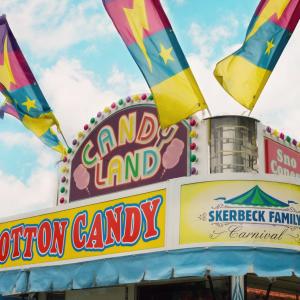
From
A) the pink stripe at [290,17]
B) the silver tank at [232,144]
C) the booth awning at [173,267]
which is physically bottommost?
the booth awning at [173,267]

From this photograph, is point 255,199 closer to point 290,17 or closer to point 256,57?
point 256,57

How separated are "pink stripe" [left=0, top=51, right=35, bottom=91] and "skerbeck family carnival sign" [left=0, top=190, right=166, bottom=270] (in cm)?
424

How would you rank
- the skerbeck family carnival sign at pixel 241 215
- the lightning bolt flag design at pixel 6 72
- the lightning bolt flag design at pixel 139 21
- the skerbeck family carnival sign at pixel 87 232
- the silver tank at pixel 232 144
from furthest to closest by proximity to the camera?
1. the lightning bolt flag design at pixel 6 72
2. the lightning bolt flag design at pixel 139 21
3. the silver tank at pixel 232 144
4. the skerbeck family carnival sign at pixel 87 232
5. the skerbeck family carnival sign at pixel 241 215

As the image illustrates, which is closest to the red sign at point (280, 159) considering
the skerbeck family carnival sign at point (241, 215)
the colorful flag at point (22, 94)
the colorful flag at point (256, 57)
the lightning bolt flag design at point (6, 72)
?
Result: the colorful flag at point (256, 57)

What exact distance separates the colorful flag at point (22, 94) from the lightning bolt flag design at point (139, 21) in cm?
462

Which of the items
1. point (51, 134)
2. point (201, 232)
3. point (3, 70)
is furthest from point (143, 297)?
point (3, 70)

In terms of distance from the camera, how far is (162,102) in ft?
43.5

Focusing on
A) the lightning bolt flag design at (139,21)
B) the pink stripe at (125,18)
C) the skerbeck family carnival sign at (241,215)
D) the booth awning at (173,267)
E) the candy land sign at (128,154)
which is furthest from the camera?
the candy land sign at (128,154)

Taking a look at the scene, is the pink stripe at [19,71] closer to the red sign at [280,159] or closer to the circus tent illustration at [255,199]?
the red sign at [280,159]

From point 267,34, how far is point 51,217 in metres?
6.03

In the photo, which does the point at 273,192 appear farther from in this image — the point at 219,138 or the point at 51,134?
the point at 51,134

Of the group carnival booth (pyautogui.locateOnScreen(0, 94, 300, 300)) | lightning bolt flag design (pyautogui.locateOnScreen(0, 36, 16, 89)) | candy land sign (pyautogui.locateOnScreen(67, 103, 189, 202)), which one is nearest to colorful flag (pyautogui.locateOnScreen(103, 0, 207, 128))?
carnival booth (pyautogui.locateOnScreen(0, 94, 300, 300))

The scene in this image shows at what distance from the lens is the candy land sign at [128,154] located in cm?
1456

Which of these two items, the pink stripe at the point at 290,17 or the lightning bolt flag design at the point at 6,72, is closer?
the pink stripe at the point at 290,17
